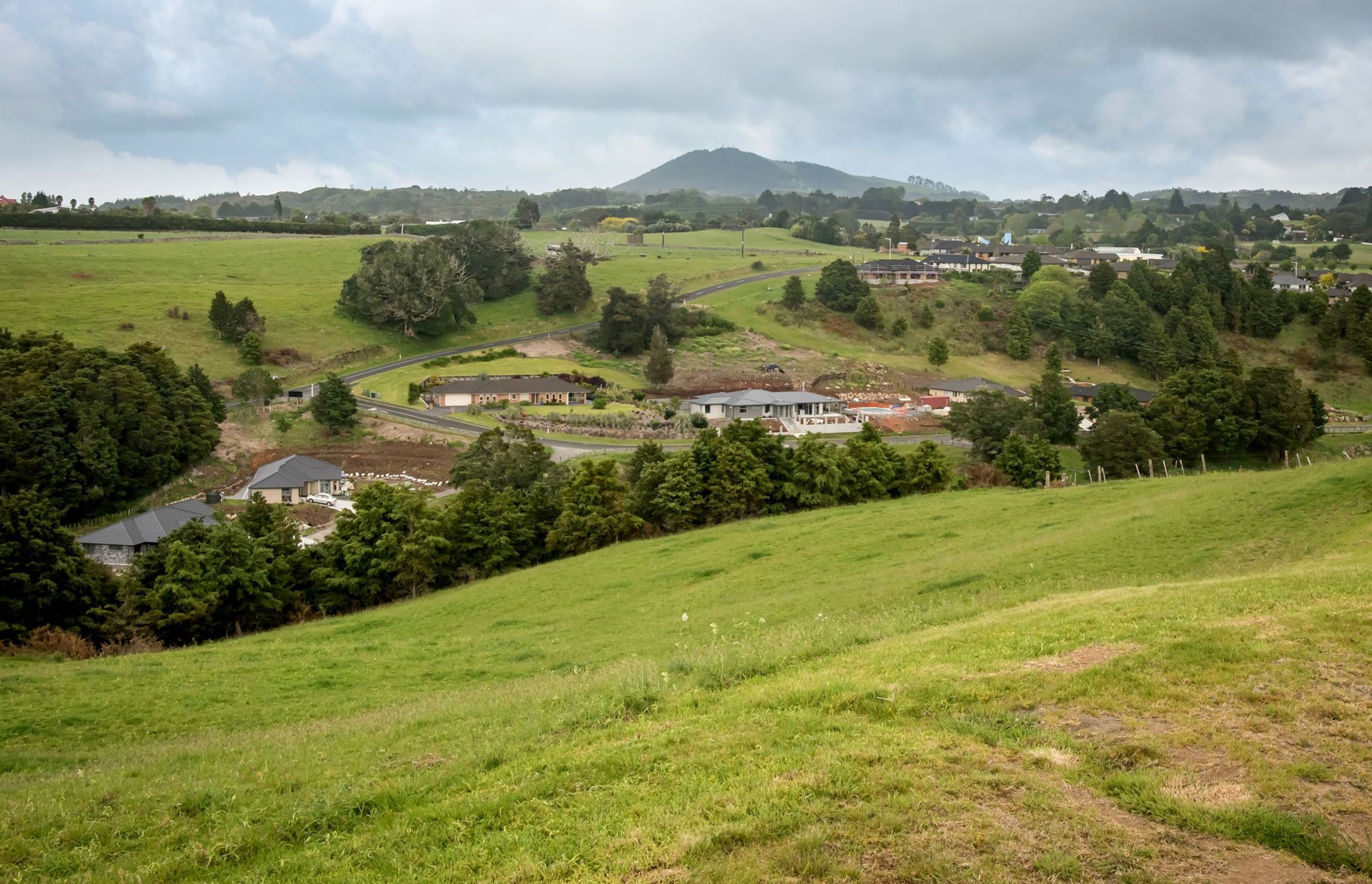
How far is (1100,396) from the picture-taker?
6288cm

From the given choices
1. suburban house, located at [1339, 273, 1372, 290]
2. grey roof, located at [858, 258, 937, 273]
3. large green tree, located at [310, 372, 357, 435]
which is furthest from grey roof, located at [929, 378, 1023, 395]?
suburban house, located at [1339, 273, 1372, 290]

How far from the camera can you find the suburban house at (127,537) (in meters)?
38.4

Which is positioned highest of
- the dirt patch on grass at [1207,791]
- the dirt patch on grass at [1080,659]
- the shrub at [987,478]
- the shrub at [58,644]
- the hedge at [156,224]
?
the hedge at [156,224]

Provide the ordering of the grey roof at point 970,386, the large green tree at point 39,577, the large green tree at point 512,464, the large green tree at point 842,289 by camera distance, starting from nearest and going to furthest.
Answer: the large green tree at point 39,577
the large green tree at point 512,464
the grey roof at point 970,386
the large green tree at point 842,289

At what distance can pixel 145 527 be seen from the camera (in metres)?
39.8

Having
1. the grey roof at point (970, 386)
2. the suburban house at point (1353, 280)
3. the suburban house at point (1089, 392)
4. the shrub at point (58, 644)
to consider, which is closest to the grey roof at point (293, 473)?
the shrub at point (58, 644)

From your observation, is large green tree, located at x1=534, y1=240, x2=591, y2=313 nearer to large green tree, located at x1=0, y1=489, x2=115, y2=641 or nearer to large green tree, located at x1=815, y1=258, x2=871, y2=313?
large green tree, located at x1=815, y1=258, x2=871, y2=313

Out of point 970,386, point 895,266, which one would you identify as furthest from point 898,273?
point 970,386

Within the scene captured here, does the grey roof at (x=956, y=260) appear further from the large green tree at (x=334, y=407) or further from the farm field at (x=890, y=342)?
the large green tree at (x=334, y=407)

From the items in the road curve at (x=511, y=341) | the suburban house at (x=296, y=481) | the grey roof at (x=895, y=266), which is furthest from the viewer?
the grey roof at (x=895, y=266)

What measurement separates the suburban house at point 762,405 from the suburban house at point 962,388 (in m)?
10.2

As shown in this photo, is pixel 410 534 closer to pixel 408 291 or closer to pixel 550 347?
pixel 550 347

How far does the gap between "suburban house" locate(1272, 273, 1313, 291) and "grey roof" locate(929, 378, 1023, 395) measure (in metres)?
48.1

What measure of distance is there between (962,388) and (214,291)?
6867cm
